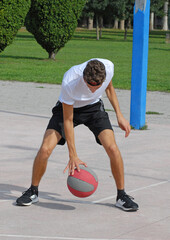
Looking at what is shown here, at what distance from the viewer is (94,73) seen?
5363 millimetres

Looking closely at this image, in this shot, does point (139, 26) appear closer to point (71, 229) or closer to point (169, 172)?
point (169, 172)

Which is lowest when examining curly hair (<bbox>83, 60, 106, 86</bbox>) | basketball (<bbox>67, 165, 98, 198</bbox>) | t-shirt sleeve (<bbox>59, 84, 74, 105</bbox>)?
basketball (<bbox>67, 165, 98, 198</bbox>)

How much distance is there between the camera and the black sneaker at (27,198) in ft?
20.1

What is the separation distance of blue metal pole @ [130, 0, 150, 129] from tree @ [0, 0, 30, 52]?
57.2ft

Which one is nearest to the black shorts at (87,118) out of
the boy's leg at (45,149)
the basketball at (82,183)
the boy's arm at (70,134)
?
the boy's leg at (45,149)

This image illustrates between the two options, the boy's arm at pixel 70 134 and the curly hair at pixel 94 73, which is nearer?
the curly hair at pixel 94 73

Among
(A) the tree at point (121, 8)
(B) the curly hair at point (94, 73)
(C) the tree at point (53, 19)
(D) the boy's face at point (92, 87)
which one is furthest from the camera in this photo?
(A) the tree at point (121, 8)

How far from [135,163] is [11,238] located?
3526mm

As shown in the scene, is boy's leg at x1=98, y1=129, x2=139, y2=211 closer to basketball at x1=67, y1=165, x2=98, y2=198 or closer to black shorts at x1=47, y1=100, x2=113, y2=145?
black shorts at x1=47, y1=100, x2=113, y2=145

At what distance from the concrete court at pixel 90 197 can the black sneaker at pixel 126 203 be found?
0.19 ft

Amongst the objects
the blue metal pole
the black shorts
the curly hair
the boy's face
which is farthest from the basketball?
the blue metal pole

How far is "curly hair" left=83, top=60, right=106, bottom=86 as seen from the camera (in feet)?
17.6

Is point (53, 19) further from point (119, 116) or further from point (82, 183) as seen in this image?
point (82, 183)

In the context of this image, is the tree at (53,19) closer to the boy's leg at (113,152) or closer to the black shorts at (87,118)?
the black shorts at (87,118)
